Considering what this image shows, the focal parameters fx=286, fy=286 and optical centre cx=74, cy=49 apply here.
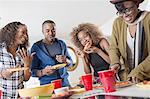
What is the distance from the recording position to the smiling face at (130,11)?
59.5 inches

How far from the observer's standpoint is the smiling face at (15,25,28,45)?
1.92 m

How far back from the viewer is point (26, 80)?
1918mm

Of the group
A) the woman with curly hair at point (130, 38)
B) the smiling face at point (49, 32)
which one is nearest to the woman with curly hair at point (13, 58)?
the smiling face at point (49, 32)

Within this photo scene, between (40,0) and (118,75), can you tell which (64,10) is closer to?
(40,0)

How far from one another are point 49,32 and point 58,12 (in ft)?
0.97

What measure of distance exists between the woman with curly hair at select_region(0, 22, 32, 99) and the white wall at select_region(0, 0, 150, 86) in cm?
14

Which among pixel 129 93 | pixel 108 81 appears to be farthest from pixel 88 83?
pixel 129 93

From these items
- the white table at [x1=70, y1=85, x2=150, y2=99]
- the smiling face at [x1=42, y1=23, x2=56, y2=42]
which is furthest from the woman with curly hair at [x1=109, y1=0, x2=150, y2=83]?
the smiling face at [x1=42, y1=23, x2=56, y2=42]

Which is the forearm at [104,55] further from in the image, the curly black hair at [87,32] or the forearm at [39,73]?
the forearm at [39,73]

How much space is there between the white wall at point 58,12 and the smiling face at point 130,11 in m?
0.54

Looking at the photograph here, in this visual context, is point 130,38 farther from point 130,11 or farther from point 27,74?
point 27,74

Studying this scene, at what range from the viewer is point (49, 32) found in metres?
1.95

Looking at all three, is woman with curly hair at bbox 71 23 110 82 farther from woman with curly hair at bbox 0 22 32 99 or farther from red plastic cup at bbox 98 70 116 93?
red plastic cup at bbox 98 70 116 93

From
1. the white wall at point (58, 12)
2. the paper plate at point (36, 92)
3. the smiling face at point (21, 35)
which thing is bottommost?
the paper plate at point (36, 92)
